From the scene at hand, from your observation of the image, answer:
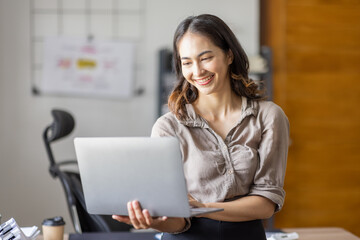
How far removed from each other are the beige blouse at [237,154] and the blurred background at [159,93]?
6.46 feet

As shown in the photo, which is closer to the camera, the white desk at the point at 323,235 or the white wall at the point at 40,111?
the white desk at the point at 323,235

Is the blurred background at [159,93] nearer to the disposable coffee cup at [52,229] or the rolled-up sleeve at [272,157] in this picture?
the disposable coffee cup at [52,229]

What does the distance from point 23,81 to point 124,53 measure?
72cm

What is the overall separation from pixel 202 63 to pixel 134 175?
18.7 inches

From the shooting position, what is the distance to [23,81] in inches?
151

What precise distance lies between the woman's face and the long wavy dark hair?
3 cm

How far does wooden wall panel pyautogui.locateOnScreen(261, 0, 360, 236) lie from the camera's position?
3.80m

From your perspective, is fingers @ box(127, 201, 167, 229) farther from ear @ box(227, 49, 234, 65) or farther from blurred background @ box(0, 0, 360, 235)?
blurred background @ box(0, 0, 360, 235)

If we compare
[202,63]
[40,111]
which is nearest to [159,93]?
[40,111]

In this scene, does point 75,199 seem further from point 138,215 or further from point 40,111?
point 138,215

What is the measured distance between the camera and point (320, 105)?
3.85m

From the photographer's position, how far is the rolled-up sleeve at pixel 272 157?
1.76 m

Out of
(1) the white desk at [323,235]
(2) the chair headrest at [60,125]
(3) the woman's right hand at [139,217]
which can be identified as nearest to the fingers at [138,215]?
(3) the woman's right hand at [139,217]

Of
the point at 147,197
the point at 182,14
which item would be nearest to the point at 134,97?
the point at 182,14
